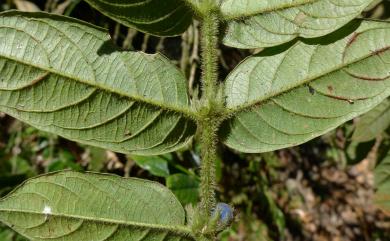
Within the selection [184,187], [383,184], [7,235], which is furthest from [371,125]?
[7,235]

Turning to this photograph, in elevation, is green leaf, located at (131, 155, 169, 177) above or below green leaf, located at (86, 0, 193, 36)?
below

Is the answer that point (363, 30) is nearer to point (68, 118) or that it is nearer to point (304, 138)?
point (304, 138)

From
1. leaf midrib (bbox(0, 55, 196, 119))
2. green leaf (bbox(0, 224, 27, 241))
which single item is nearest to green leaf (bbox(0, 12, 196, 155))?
leaf midrib (bbox(0, 55, 196, 119))

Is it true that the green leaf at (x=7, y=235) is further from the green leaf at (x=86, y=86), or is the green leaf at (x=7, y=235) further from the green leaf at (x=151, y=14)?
the green leaf at (x=151, y=14)

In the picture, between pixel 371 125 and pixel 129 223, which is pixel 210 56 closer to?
pixel 129 223

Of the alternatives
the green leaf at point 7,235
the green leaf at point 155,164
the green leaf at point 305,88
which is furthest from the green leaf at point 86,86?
the green leaf at point 7,235

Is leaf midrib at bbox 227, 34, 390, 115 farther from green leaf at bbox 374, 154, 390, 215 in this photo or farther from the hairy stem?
green leaf at bbox 374, 154, 390, 215

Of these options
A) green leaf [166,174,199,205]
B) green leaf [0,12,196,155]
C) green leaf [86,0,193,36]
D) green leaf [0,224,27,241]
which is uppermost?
green leaf [86,0,193,36]

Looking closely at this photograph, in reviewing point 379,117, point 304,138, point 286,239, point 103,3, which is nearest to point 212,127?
point 304,138
